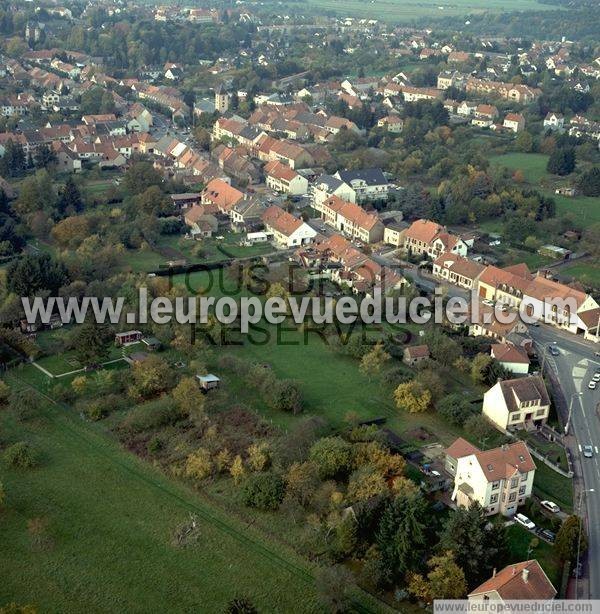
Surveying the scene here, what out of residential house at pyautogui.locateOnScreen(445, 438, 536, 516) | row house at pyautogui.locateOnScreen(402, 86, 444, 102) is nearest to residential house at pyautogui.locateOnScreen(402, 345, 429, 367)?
residential house at pyautogui.locateOnScreen(445, 438, 536, 516)

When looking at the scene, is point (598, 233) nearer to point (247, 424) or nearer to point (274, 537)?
point (247, 424)

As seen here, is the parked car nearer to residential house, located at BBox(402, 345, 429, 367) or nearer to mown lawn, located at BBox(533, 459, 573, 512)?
mown lawn, located at BBox(533, 459, 573, 512)

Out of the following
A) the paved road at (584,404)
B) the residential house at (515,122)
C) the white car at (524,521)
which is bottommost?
the paved road at (584,404)

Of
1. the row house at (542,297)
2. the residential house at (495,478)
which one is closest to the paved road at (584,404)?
the row house at (542,297)

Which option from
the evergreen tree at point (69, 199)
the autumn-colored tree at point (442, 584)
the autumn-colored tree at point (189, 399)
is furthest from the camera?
Result: the evergreen tree at point (69, 199)

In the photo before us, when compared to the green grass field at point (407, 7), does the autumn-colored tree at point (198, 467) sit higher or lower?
lower

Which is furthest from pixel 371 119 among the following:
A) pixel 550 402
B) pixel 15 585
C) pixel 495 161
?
pixel 15 585

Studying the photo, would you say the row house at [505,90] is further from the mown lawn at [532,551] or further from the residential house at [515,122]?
the mown lawn at [532,551]
